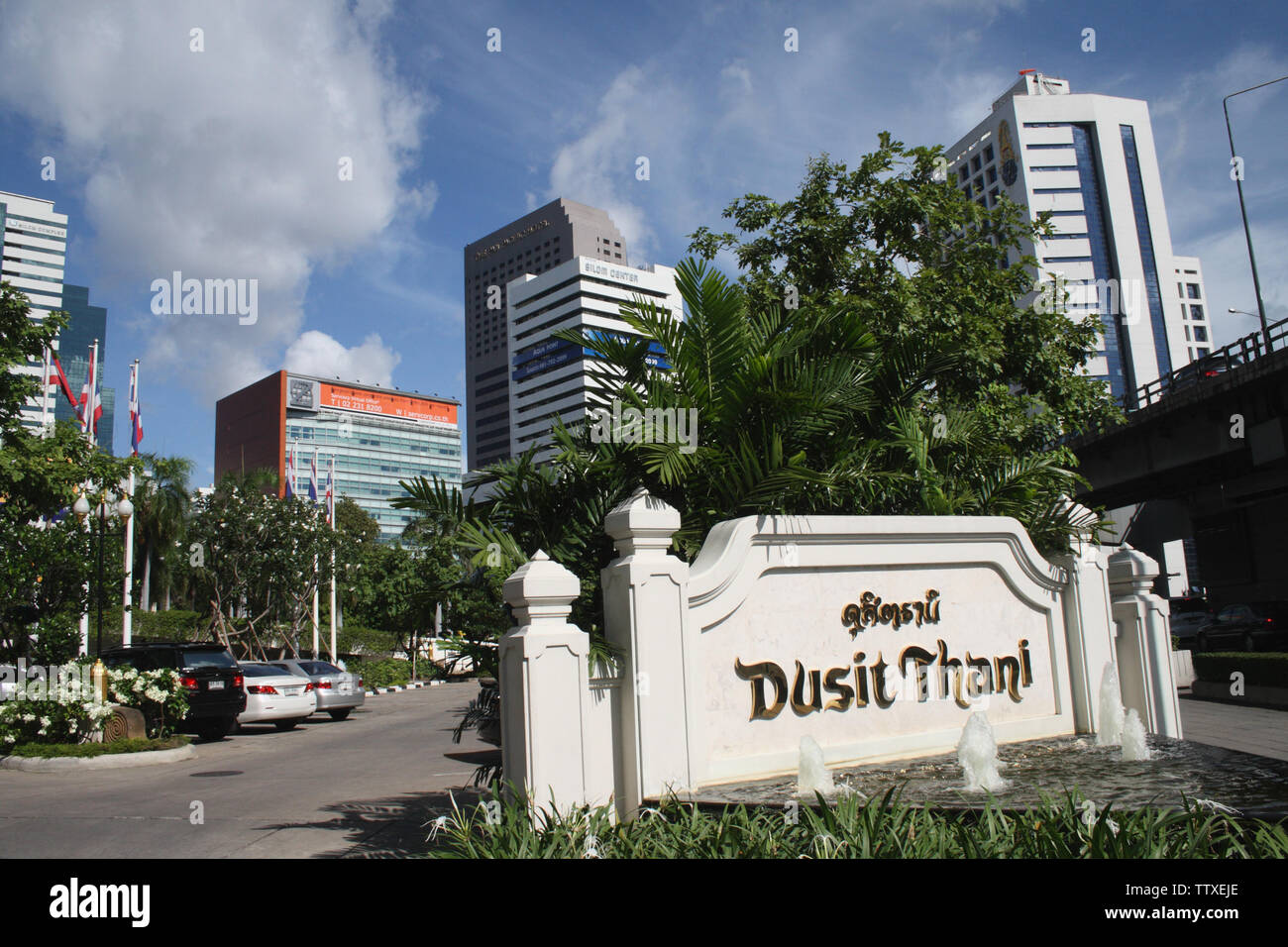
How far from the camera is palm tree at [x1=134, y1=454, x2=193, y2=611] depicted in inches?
1778

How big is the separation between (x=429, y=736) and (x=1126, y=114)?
332 feet

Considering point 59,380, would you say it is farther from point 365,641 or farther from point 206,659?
point 365,641

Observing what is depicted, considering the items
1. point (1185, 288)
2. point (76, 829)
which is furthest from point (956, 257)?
point (1185, 288)

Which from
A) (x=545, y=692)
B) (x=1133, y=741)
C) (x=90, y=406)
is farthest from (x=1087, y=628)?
(x=90, y=406)

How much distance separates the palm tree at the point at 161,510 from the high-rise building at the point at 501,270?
3476 inches

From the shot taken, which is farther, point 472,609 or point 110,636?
point 110,636

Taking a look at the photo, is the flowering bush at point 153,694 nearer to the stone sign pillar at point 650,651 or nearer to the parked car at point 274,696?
the parked car at point 274,696

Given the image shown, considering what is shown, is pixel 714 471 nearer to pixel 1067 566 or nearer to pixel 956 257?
pixel 1067 566

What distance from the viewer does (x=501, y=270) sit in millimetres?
145625

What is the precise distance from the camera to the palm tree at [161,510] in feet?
148

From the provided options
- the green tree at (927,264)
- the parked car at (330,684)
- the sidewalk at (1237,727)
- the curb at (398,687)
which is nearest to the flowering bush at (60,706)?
the parked car at (330,684)

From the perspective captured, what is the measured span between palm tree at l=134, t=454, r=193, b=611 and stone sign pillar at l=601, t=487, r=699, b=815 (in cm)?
4431

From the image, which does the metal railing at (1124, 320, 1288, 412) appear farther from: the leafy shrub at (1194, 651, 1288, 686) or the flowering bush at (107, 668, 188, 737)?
the flowering bush at (107, 668, 188, 737)

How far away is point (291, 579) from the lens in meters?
30.8
